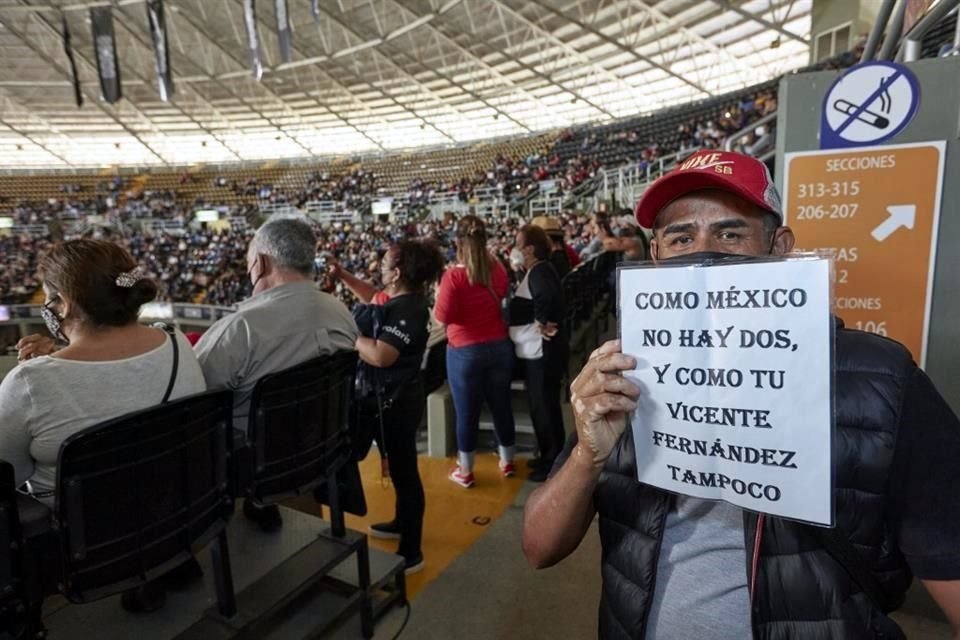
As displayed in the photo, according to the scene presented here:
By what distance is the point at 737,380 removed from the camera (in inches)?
29.4

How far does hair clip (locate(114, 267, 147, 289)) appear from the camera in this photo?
154 cm

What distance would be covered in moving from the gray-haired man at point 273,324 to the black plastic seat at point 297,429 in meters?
0.12

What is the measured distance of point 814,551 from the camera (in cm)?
82

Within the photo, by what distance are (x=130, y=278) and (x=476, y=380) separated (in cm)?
180

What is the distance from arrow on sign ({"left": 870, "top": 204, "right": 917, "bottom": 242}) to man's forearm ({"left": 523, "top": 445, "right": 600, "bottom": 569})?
5.17 feet

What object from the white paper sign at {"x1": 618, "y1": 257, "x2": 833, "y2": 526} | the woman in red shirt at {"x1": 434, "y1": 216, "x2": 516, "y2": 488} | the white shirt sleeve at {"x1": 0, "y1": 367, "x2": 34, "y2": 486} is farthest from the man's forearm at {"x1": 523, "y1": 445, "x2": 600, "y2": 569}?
the woman in red shirt at {"x1": 434, "y1": 216, "x2": 516, "y2": 488}

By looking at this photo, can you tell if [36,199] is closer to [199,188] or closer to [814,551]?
[199,188]

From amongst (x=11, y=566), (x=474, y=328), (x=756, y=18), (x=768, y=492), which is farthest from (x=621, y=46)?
(x=11, y=566)

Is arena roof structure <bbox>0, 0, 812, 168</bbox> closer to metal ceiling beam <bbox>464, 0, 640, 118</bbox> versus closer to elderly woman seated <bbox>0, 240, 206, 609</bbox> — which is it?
metal ceiling beam <bbox>464, 0, 640, 118</bbox>

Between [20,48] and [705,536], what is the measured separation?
33.3 meters

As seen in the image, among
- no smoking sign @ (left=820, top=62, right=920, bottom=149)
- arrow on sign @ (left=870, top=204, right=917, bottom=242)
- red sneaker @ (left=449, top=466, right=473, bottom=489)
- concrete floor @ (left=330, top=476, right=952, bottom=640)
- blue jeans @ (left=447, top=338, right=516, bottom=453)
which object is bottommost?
concrete floor @ (left=330, top=476, right=952, bottom=640)

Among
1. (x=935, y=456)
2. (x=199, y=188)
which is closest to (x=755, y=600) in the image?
(x=935, y=456)

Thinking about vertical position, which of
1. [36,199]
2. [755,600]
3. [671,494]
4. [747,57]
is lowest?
[755,600]

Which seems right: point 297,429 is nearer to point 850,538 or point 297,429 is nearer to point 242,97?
point 850,538
